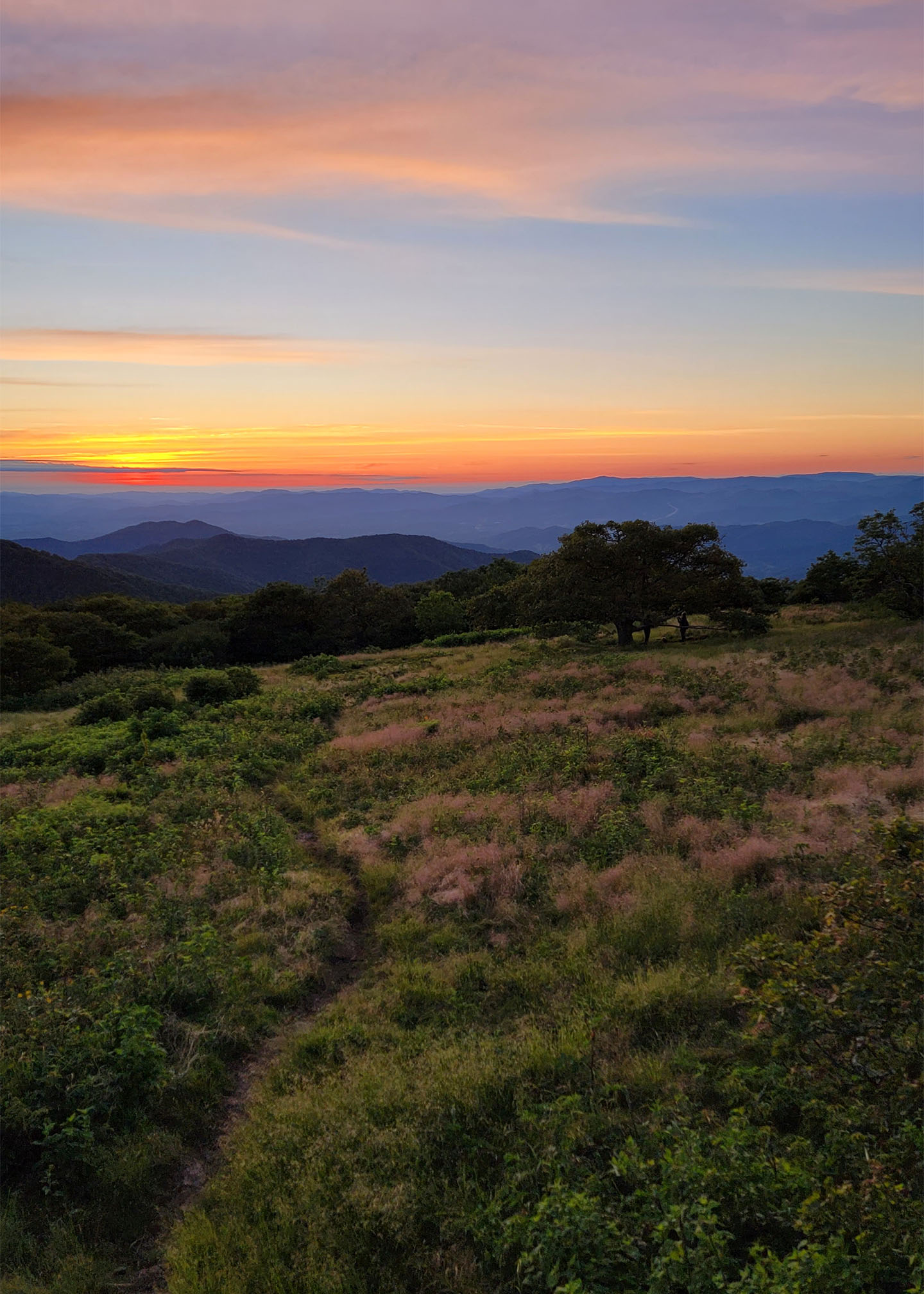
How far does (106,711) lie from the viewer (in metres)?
25.2

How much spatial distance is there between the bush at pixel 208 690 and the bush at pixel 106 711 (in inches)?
96.3

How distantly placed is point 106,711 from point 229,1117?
2196 cm

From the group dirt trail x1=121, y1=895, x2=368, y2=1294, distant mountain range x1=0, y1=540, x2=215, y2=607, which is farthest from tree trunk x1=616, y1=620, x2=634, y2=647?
distant mountain range x1=0, y1=540, x2=215, y2=607

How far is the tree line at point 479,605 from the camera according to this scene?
34.9m

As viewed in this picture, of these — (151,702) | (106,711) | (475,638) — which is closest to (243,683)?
(151,702)

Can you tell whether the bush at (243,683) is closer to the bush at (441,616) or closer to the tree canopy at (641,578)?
the tree canopy at (641,578)

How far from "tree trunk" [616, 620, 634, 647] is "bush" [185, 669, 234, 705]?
20687 mm

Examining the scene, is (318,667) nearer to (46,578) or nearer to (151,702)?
(151,702)

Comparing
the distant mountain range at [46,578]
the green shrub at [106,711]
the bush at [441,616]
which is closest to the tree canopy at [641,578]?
the bush at [441,616]

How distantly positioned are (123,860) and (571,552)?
28864mm

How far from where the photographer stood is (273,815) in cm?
1452

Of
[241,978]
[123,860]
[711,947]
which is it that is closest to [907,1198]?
[711,947]

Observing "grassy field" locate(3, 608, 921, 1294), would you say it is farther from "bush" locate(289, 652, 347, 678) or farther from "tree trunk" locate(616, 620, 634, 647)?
"tree trunk" locate(616, 620, 634, 647)

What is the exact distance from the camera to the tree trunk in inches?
1421
